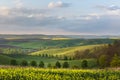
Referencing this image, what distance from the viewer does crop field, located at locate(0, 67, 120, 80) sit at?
32500 millimetres

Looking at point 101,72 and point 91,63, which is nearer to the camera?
point 101,72

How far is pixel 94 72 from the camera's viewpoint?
3988 cm

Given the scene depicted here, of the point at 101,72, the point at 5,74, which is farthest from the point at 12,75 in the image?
the point at 101,72

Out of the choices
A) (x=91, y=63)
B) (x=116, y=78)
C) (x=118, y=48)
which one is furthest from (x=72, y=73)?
(x=118, y=48)

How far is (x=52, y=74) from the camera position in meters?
37.1

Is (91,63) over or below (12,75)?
below

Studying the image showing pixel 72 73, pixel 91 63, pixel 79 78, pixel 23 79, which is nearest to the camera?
pixel 23 79

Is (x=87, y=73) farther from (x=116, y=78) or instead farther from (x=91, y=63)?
(x=91, y=63)

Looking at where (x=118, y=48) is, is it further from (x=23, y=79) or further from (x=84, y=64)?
(x=23, y=79)

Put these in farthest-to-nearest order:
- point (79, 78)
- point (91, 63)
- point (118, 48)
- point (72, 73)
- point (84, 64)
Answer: point (118, 48), point (91, 63), point (84, 64), point (72, 73), point (79, 78)

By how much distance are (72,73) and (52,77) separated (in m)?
4.66

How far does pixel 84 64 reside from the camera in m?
121

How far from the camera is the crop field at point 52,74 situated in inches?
1280

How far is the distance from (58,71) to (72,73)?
1.75 metres
